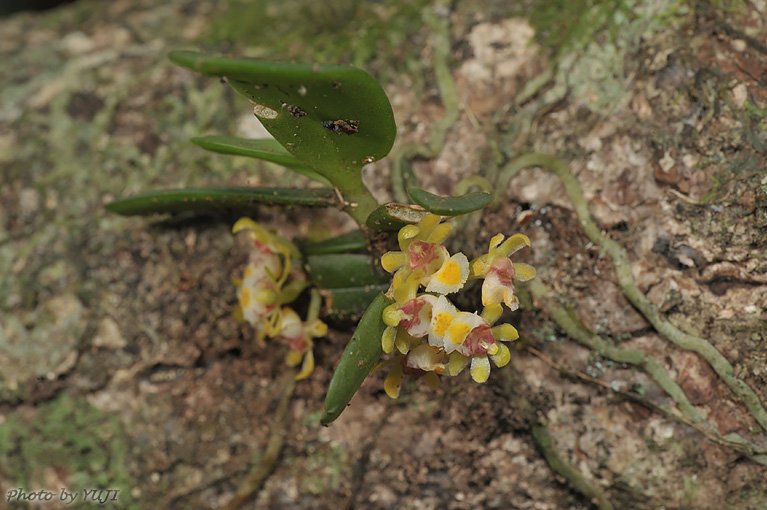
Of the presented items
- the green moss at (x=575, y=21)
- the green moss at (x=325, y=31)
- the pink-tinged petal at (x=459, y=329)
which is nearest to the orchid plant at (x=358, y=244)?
the pink-tinged petal at (x=459, y=329)

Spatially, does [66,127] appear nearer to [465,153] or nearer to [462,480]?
[465,153]

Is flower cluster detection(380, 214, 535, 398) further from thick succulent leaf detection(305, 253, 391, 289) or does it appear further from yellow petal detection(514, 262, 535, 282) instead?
thick succulent leaf detection(305, 253, 391, 289)

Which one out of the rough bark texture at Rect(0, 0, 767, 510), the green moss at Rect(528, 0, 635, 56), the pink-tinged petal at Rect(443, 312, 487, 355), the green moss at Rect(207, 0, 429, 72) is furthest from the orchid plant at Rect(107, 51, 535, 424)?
Result: the green moss at Rect(528, 0, 635, 56)

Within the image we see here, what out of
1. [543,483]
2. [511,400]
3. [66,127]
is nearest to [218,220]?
[66,127]

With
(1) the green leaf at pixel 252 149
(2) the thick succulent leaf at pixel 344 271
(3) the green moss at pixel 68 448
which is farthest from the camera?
(3) the green moss at pixel 68 448

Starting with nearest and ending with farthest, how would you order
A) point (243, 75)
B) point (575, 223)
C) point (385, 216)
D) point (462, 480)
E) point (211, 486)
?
point (243, 75) → point (385, 216) → point (575, 223) → point (462, 480) → point (211, 486)

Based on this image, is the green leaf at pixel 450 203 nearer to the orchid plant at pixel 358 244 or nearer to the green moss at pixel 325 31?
the orchid plant at pixel 358 244

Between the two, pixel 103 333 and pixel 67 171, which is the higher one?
pixel 67 171
